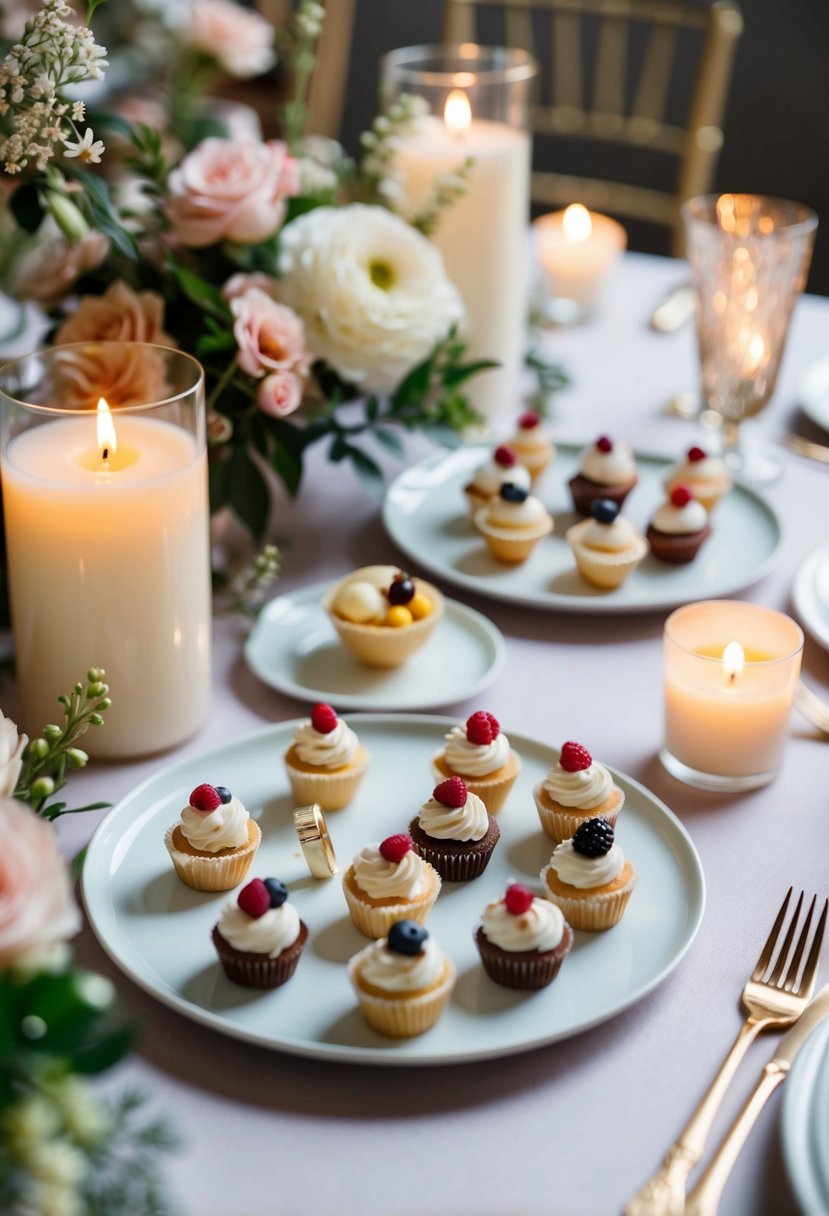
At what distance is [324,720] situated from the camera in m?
1.07

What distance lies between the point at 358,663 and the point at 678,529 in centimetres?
37

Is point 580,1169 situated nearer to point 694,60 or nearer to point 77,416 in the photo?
point 77,416

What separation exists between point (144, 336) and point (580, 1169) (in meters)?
0.88

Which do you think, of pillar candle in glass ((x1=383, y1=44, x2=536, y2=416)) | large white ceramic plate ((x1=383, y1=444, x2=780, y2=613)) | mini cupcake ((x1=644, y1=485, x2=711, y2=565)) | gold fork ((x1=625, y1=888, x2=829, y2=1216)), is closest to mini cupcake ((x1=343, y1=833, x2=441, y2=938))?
gold fork ((x1=625, y1=888, x2=829, y2=1216))

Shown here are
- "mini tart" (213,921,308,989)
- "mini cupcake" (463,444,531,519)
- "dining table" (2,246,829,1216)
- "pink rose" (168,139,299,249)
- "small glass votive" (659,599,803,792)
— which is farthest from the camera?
"mini cupcake" (463,444,531,519)

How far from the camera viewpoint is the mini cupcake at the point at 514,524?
54.9 inches

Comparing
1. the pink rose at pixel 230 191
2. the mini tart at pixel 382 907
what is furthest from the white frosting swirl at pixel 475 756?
the pink rose at pixel 230 191

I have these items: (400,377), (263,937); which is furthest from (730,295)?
(263,937)

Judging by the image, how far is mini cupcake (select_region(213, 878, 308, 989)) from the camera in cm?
87

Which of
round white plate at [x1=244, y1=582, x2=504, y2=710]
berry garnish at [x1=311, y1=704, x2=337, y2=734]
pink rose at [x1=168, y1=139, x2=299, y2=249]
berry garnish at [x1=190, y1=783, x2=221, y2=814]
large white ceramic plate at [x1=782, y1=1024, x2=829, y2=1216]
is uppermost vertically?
pink rose at [x1=168, y1=139, x2=299, y2=249]

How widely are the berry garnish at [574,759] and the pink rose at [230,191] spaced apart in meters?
0.65

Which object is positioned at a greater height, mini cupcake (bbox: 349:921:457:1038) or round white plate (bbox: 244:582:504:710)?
mini cupcake (bbox: 349:921:457:1038)

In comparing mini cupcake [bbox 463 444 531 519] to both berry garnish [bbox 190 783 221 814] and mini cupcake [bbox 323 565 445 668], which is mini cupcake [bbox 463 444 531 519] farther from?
berry garnish [bbox 190 783 221 814]

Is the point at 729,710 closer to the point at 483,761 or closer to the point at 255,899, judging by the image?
the point at 483,761
